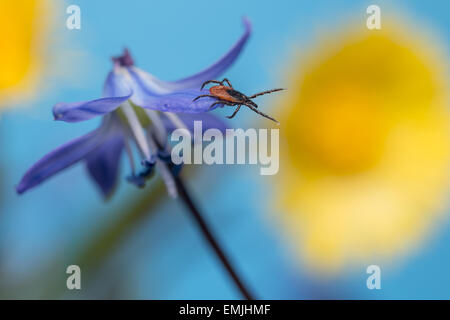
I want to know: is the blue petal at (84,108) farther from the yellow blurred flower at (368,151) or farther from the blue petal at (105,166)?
the yellow blurred flower at (368,151)

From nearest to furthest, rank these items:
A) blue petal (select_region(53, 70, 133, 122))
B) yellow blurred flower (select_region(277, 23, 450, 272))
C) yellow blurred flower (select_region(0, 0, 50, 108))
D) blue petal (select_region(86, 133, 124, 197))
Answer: blue petal (select_region(53, 70, 133, 122)), blue petal (select_region(86, 133, 124, 197)), yellow blurred flower (select_region(0, 0, 50, 108)), yellow blurred flower (select_region(277, 23, 450, 272))

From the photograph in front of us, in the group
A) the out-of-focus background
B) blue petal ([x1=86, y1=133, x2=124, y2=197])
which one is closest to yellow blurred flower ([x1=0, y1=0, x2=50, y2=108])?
the out-of-focus background

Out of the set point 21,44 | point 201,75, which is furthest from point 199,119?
point 21,44

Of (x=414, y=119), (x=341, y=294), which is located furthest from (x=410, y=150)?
(x=341, y=294)

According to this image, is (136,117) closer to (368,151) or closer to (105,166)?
(105,166)

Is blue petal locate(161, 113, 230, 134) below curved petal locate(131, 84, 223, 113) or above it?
above

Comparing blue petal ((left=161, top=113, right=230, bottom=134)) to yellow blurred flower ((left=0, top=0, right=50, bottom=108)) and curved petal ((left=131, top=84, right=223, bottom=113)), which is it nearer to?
curved petal ((left=131, top=84, right=223, bottom=113))
